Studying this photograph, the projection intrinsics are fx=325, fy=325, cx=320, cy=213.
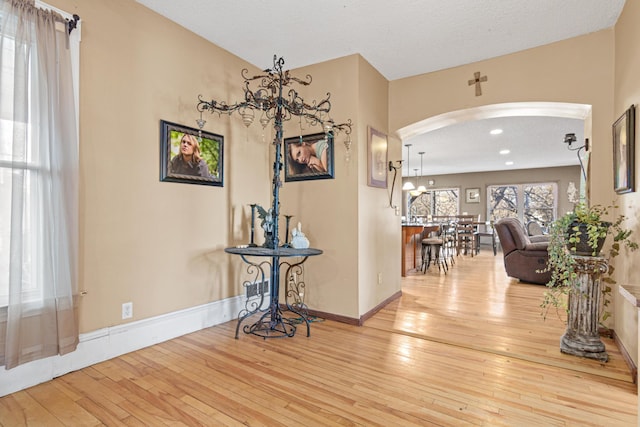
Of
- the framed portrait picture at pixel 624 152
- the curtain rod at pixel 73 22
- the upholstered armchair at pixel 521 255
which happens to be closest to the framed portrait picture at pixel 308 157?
the curtain rod at pixel 73 22

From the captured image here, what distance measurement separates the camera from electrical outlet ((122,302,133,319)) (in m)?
2.43

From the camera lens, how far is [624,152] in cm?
233

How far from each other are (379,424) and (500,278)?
4699 millimetres

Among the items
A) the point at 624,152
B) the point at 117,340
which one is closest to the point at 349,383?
the point at 117,340

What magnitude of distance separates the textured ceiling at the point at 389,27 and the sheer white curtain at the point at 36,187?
0.91 metres

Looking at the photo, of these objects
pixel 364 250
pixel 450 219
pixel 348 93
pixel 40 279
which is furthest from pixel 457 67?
pixel 450 219

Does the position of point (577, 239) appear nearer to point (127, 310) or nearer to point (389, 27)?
point (389, 27)

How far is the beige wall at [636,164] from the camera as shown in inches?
86.3

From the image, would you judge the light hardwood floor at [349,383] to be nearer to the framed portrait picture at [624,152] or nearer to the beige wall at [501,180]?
the framed portrait picture at [624,152]

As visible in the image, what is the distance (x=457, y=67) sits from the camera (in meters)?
3.47

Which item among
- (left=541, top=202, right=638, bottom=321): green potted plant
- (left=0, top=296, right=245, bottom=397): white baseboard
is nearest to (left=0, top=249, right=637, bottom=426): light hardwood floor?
(left=0, top=296, right=245, bottom=397): white baseboard

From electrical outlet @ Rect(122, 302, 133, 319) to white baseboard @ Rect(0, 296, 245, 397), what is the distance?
0.06 m

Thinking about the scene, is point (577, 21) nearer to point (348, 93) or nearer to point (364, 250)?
point (348, 93)

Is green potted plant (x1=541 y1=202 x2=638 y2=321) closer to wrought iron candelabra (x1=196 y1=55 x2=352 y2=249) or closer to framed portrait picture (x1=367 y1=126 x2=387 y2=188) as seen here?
framed portrait picture (x1=367 y1=126 x2=387 y2=188)
